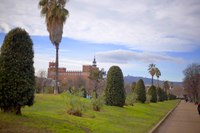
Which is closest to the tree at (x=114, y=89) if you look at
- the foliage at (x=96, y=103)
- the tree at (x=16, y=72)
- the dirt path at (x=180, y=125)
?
the dirt path at (x=180, y=125)

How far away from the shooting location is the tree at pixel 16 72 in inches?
432

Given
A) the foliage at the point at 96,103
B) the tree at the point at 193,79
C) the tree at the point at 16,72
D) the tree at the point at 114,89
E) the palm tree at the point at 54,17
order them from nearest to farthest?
the tree at the point at 16,72 → the foliage at the point at 96,103 → the tree at the point at 114,89 → the palm tree at the point at 54,17 → the tree at the point at 193,79

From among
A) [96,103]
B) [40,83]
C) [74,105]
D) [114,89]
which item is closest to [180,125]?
[96,103]

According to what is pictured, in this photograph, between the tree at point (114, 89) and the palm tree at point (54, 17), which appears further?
the palm tree at point (54, 17)

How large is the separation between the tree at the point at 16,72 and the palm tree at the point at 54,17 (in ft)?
73.1

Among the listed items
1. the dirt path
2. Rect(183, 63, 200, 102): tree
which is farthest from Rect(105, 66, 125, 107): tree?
Rect(183, 63, 200, 102): tree

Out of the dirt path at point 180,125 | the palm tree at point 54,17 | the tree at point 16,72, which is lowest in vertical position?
the dirt path at point 180,125

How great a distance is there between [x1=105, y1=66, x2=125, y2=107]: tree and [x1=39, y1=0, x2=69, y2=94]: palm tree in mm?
9665

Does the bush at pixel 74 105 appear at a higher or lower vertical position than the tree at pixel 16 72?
lower

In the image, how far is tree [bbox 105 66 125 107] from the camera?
85.6 ft

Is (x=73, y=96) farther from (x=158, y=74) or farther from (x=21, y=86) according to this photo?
(x=158, y=74)

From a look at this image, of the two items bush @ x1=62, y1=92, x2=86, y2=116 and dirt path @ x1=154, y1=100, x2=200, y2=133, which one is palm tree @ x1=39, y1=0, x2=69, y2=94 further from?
bush @ x1=62, y1=92, x2=86, y2=116

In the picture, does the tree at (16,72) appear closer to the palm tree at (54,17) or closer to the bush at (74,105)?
the bush at (74,105)

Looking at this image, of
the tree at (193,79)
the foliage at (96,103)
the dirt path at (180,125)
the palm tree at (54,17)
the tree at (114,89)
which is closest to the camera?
the dirt path at (180,125)
